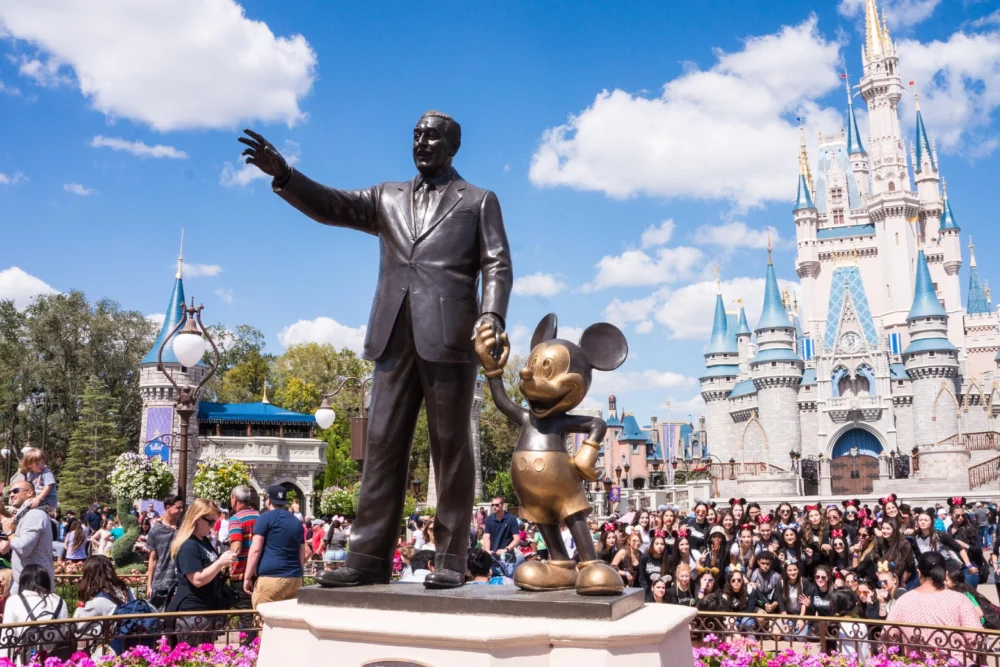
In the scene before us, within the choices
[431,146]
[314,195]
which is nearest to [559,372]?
[431,146]

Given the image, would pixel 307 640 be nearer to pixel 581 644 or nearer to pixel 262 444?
pixel 581 644

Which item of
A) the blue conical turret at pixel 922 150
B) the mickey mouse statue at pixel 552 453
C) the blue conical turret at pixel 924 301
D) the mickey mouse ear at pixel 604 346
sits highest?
the blue conical turret at pixel 922 150

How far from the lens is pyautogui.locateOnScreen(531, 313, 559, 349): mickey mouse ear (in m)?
4.19

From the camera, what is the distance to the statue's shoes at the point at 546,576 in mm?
3639

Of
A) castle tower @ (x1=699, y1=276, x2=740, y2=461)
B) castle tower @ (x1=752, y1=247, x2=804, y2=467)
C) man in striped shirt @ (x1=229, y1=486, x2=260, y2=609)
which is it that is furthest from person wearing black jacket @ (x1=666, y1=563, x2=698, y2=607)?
castle tower @ (x1=699, y1=276, x2=740, y2=461)

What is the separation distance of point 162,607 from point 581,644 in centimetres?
402

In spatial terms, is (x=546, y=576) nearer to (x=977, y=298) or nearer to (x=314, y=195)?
(x=314, y=195)

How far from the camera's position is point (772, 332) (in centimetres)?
5103

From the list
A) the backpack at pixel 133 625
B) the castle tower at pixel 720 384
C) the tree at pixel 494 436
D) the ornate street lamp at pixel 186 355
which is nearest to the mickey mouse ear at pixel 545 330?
the backpack at pixel 133 625

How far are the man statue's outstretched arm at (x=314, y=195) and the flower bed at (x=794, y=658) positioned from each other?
3216 millimetres

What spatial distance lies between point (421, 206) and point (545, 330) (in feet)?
3.01

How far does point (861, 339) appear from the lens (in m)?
52.5

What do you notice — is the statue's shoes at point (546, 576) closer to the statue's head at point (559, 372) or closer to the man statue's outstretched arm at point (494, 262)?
the statue's head at point (559, 372)

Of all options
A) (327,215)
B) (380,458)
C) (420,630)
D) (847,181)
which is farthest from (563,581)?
(847,181)
